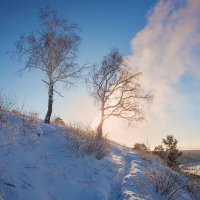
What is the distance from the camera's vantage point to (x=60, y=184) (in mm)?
6754

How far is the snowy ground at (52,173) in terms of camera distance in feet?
19.5

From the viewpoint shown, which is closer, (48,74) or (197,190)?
(197,190)

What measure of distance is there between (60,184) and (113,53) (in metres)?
16.9

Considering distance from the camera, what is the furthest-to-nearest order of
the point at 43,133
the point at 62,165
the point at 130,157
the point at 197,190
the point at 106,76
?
the point at 106,76
the point at 130,157
the point at 43,133
the point at 197,190
the point at 62,165

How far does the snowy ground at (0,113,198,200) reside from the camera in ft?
19.5

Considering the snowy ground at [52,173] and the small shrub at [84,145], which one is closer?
the snowy ground at [52,173]

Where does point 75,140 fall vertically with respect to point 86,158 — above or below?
above

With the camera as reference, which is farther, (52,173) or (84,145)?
(84,145)

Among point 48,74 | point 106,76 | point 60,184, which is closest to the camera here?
point 60,184

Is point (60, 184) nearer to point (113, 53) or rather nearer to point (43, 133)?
point (43, 133)

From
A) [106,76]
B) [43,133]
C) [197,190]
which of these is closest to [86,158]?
[43,133]

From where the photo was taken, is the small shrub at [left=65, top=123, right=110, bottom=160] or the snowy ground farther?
the small shrub at [left=65, top=123, right=110, bottom=160]

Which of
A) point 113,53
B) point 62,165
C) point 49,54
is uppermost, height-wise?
point 113,53

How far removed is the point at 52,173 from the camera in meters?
7.11
